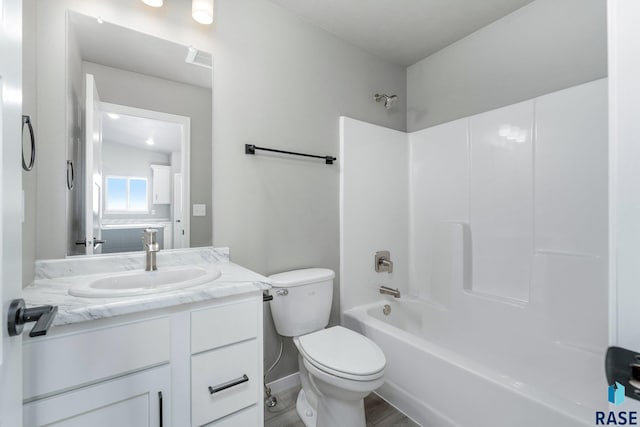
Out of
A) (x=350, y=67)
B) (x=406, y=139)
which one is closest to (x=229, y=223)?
(x=350, y=67)

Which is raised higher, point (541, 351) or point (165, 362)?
point (165, 362)

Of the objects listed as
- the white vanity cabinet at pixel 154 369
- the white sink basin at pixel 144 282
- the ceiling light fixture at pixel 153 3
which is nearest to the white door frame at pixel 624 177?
the white vanity cabinet at pixel 154 369

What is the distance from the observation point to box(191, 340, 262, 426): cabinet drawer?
981 millimetres

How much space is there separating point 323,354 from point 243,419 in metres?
0.44

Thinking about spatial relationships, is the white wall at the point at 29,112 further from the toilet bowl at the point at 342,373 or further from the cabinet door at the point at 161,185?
the toilet bowl at the point at 342,373

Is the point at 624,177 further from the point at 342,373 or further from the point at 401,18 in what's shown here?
the point at 401,18

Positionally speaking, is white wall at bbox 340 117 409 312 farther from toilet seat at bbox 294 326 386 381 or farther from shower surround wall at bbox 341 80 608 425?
toilet seat at bbox 294 326 386 381

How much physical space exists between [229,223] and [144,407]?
938 mm

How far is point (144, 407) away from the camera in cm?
88

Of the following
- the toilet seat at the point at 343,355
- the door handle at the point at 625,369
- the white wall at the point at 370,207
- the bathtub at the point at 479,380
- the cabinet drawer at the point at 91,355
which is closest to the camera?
the door handle at the point at 625,369

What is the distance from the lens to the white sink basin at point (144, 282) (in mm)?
889

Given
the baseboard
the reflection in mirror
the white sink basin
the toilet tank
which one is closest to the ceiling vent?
the reflection in mirror

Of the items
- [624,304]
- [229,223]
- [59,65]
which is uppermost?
[59,65]

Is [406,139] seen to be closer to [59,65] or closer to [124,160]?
Answer: [124,160]
